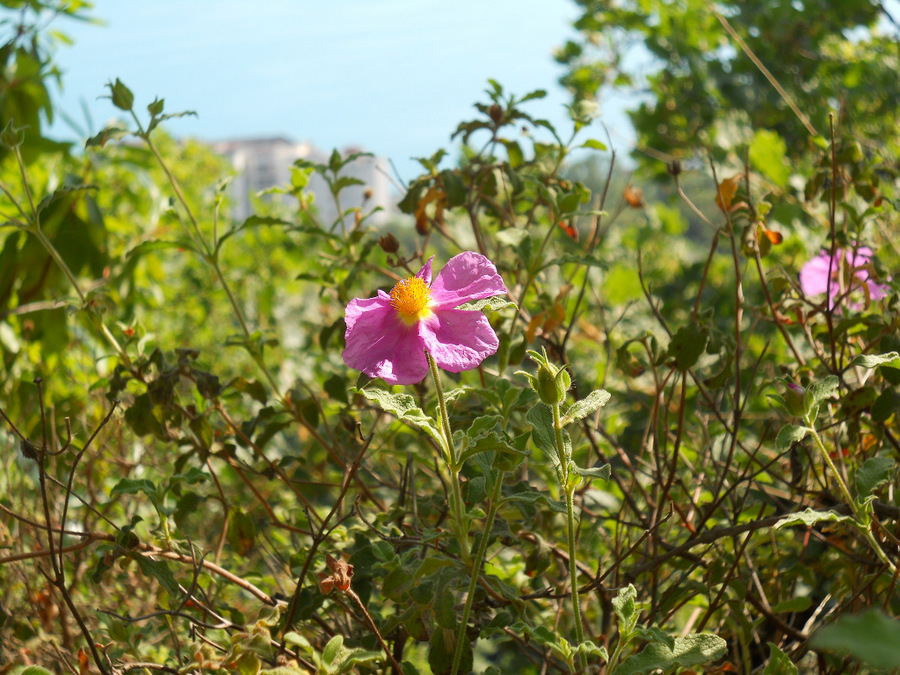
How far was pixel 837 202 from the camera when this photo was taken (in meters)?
1.04

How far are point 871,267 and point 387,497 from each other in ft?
2.39

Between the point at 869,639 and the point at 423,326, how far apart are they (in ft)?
1.40

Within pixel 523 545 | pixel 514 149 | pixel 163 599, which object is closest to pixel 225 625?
pixel 163 599

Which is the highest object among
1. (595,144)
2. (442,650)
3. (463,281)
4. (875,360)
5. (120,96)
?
(120,96)

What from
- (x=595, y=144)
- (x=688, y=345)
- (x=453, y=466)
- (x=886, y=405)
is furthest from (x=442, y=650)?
(x=595, y=144)

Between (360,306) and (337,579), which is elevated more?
(360,306)

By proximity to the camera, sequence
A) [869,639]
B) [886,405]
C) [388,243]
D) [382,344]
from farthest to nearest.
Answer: [388,243] < [886,405] < [382,344] < [869,639]

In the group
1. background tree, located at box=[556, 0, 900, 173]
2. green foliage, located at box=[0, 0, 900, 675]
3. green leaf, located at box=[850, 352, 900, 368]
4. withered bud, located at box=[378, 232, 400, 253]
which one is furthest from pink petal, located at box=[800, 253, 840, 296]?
background tree, located at box=[556, 0, 900, 173]

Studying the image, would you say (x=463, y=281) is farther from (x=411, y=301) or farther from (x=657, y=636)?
(x=657, y=636)

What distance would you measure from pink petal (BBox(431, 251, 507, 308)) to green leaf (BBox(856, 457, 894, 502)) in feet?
1.14

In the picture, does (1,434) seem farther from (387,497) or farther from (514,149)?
(514,149)

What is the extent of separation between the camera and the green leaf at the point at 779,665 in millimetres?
601

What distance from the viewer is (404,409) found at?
627 millimetres

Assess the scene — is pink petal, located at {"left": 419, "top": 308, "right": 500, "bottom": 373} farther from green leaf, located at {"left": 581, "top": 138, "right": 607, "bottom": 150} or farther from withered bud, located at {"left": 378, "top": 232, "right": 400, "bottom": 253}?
green leaf, located at {"left": 581, "top": 138, "right": 607, "bottom": 150}
